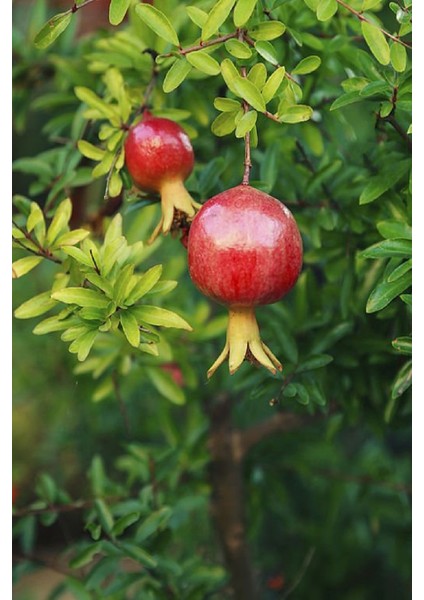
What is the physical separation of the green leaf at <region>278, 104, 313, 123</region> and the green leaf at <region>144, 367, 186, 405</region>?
53 centimetres

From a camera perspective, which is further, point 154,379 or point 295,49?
point 154,379

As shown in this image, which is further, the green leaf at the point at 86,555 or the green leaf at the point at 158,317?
the green leaf at the point at 86,555

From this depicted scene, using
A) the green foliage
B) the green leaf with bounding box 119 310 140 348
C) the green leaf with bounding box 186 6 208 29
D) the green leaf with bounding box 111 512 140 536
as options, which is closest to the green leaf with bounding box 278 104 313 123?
the green foliage

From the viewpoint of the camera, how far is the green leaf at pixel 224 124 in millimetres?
679

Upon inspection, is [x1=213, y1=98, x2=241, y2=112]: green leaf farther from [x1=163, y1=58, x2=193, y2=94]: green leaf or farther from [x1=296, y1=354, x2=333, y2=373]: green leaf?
[x1=296, y1=354, x2=333, y2=373]: green leaf

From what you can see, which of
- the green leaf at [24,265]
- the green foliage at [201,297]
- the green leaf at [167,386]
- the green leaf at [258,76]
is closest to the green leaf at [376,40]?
the green foliage at [201,297]

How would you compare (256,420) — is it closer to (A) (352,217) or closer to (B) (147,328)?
(A) (352,217)

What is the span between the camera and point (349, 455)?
204 cm

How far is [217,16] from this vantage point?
2.15 ft

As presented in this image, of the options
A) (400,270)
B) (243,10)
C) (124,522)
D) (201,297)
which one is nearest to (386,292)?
(400,270)

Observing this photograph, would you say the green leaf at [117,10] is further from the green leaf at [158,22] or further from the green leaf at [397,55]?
the green leaf at [397,55]

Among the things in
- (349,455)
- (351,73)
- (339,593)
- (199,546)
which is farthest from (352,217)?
(349,455)

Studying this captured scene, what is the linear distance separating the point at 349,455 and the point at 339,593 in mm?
405

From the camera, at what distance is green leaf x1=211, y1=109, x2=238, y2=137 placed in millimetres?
679
